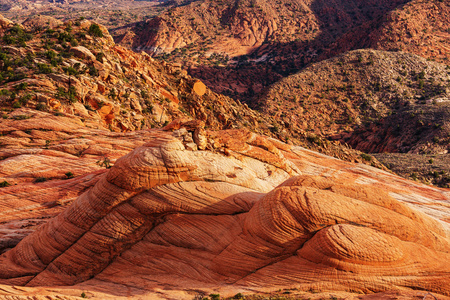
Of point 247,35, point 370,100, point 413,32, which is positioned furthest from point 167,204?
point 247,35

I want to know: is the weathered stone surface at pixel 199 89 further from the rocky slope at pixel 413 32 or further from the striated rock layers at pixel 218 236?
the rocky slope at pixel 413 32

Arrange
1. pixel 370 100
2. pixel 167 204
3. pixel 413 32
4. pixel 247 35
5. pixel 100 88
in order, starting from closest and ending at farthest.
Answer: pixel 167 204
pixel 100 88
pixel 370 100
pixel 413 32
pixel 247 35

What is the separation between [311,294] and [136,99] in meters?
35.9

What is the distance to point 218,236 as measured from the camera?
14125 millimetres

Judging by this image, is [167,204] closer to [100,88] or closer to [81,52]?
[100,88]

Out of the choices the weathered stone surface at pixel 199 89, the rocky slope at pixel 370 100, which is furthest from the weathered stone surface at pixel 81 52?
the rocky slope at pixel 370 100

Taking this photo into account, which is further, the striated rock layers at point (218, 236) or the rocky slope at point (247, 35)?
the rocky slope at point (247, 35)

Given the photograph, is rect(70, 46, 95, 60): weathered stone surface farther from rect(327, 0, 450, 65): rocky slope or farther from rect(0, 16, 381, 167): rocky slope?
rect(327, 0, 450, 65): rocky slope

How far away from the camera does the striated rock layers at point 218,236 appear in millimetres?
11930

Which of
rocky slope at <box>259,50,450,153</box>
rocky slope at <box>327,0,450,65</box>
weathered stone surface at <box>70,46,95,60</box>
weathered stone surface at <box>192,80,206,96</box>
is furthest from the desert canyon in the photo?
rocky slope at <box>327,0,450,65</box>

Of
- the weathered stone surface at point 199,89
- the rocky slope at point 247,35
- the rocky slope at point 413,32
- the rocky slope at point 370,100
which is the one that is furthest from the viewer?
the rocky slope at point 247,35

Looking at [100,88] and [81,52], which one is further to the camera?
[81,52]

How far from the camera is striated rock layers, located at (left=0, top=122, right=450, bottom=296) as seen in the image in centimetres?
1193

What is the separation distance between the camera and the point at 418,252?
1277cm
